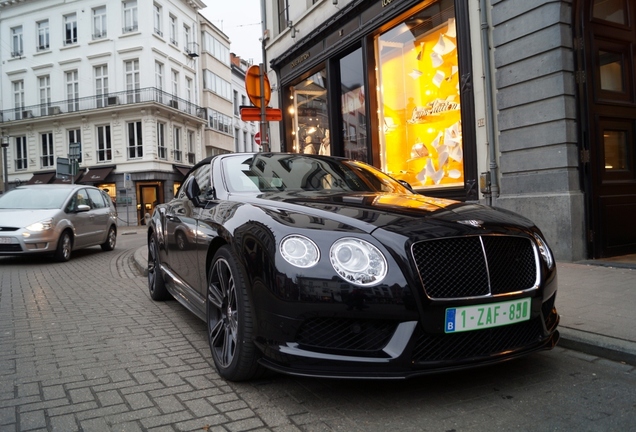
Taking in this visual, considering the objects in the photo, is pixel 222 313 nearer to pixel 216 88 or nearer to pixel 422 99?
pixel 422 99

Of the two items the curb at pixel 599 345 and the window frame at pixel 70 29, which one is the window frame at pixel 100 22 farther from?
the curb at pixel 599 345

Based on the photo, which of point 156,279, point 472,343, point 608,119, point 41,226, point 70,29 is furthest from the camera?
point 70,29

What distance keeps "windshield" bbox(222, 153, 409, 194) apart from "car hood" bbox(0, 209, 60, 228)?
663 cm

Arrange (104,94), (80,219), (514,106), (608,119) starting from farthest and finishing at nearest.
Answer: (104,94) → (80,219) → (514,106) → (608,119)

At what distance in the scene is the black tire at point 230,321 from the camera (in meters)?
2.66

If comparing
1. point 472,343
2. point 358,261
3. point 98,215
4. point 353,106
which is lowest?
point 472,343

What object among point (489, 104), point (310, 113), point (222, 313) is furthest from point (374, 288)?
point (310, 113)

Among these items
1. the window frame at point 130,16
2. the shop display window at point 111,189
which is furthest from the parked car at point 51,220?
the window frame at point 130,16

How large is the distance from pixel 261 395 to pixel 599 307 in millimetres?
3162

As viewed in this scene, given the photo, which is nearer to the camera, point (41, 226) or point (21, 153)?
point (41, 226)

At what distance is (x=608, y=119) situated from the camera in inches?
276

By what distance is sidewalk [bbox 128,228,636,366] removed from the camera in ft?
10.7

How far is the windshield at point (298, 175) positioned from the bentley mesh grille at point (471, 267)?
1389mm

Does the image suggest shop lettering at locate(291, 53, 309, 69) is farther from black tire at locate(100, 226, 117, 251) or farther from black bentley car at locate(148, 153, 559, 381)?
black bentley car at locate(148, 153, 559, 381)
